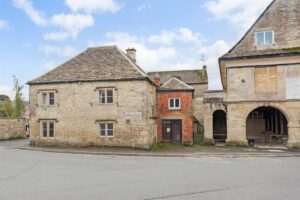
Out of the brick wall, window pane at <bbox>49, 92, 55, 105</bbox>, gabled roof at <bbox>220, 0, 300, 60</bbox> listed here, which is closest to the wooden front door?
the brick wall

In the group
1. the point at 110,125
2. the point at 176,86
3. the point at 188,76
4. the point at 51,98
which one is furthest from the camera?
the point at 188,76

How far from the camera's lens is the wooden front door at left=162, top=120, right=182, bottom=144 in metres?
24.5

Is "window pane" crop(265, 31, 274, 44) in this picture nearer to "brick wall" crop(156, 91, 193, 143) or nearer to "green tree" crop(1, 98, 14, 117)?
"brick wall" crop(156, 91, 193, 143)

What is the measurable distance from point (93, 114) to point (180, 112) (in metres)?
8.31

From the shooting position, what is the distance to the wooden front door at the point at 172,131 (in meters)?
24.5

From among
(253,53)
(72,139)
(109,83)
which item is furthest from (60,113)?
(253,53)

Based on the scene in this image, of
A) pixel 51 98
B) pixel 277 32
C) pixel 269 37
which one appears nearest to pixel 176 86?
pixel 269 37

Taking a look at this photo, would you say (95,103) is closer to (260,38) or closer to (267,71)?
(267,71)

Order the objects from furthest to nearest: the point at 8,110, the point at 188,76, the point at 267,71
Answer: the point at 188,76
the point at 8,110
the point at 267,71

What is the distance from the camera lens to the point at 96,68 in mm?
22984

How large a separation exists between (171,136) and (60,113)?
34.9ft

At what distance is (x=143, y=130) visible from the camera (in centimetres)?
2070

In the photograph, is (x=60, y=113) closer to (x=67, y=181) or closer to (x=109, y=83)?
(x=109, y=83)

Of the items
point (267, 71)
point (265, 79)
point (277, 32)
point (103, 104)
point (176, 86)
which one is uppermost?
point (277, 32)
